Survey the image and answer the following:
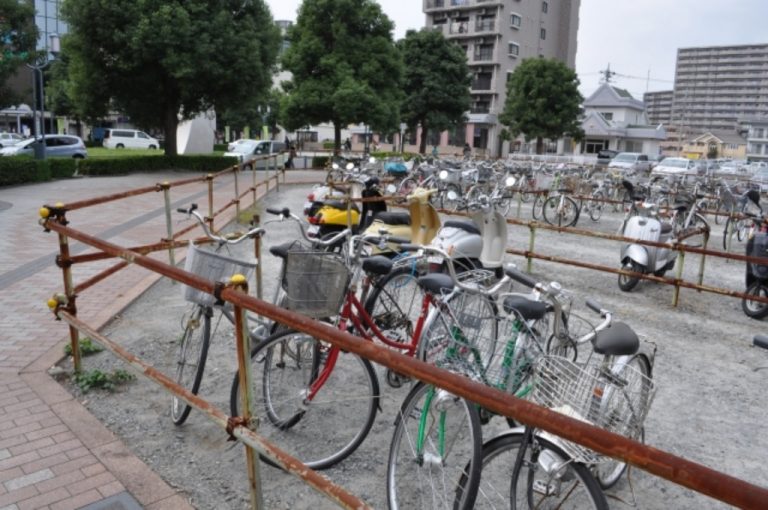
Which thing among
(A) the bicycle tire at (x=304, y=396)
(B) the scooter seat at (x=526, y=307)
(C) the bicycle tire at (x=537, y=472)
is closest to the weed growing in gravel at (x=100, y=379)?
(A) the bicycle tire at (x=304, y=396)

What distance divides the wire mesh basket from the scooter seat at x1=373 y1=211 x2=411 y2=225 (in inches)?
176

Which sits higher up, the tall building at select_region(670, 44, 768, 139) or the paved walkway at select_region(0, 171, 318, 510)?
the tall building at select_region(670, 44, 768, 139)

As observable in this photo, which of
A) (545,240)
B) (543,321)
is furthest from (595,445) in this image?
(545,240)

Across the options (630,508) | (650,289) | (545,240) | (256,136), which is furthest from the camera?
(256,136)

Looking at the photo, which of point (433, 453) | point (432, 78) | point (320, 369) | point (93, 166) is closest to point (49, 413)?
point (320, 369)

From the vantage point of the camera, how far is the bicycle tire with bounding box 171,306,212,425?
3.71 meters

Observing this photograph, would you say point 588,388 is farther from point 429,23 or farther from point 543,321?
point 429,23

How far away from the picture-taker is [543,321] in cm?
360

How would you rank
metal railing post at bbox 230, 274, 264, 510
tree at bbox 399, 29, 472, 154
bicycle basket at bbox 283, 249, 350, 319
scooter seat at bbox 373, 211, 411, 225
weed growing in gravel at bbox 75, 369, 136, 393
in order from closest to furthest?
metal railing post at bbox 230, 274, 264, 510, bicycle basket at bbox 283, 249, 350, 319, weed growing in gravel at bbox 75, 369, 136, 393, scooter seat at bbox 373, 211, 411, 225, tree at bbox 399, 29, 472, 154

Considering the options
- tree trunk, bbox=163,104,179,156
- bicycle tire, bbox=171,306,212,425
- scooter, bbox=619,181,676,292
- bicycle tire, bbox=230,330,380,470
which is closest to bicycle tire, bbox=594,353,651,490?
bicycle tire, bbox=230,330,380,470

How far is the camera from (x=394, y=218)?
7.18m

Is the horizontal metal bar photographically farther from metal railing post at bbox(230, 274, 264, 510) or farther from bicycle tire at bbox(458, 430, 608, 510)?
bicycle tire at bbox(458, 430, 608, 510)

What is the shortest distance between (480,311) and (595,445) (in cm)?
221

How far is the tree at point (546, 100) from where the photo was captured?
128ft
